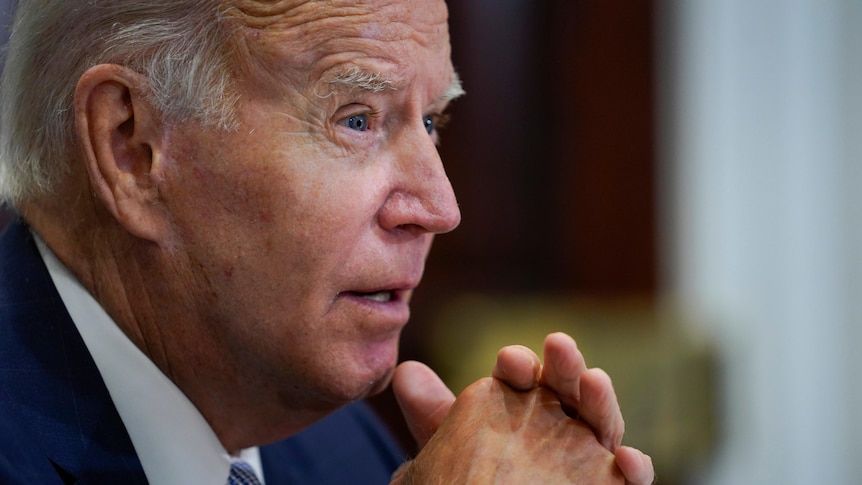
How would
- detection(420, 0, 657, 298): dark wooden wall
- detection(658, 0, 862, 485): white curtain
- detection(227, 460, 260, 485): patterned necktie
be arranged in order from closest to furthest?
1. detection(227, 460, 260, 485): patterned necktie
2. detection(420, 0, 657, 298): dark wooden wall
3. detection(658, 0, 862, 485): white curtain

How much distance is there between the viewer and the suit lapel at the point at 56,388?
4.80 feet

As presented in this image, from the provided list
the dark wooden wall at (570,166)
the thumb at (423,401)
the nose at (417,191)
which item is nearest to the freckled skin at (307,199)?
the nose at (417,191)

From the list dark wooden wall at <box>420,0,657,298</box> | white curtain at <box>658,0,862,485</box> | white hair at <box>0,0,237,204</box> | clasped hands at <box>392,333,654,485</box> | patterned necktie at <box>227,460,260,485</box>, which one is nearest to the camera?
clasped hands at <box>392,333,654,485</box>

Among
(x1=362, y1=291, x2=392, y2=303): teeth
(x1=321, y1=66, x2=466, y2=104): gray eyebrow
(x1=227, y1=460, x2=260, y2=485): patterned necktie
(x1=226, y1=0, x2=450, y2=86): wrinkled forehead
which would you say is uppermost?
(x1=226, y1=0, x2=450, y2=86): wrinkled forehead

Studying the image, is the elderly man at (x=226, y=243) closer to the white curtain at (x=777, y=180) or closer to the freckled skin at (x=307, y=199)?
the freckled skin at (x=307, y=199)

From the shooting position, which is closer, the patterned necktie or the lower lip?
the lower lip

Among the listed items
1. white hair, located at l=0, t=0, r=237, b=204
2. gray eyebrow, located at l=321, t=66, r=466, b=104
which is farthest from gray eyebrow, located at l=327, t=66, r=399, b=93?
white hair, located at l=0, t=0, r=237, b=204

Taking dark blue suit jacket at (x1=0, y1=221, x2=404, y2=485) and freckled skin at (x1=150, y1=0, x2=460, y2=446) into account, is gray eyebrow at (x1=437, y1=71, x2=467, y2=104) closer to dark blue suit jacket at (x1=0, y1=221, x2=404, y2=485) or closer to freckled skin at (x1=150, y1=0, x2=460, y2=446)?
freckled skin at (x1=150, y1=0, x2=460, y2=446)

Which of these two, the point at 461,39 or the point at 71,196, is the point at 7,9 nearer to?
the point at 71,196

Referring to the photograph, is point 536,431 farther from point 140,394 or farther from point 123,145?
point 123,145

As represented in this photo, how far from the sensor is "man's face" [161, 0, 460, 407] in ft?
4.80

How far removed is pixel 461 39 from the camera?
292 cm

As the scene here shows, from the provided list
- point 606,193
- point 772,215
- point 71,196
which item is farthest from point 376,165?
point 772,215

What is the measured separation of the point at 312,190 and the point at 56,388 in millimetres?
510
